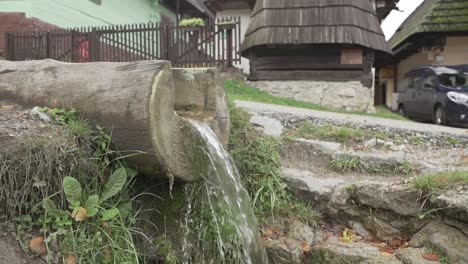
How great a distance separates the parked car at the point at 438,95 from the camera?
9.57 meters

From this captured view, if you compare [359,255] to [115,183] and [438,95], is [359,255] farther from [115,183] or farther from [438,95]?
[438,95]

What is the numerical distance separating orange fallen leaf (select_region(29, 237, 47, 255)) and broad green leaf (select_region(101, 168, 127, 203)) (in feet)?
1.33

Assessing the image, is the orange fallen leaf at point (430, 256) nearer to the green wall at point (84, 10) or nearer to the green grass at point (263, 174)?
the green grass at point (263, 174)

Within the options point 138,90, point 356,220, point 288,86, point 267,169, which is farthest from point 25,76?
point 288,86

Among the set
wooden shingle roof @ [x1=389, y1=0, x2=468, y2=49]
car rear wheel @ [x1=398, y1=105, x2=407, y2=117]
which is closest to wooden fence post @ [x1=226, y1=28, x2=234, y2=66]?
car rear wheel @ [x1=398, y1=105, x2=407, y2=117]

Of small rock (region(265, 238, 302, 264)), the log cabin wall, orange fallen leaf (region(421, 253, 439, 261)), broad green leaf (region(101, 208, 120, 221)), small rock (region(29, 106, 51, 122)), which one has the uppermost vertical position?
the log cabin wall

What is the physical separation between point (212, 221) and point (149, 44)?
31.5 feet

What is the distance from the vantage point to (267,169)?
4230 mm

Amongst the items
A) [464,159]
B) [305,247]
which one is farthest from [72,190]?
[464,159]

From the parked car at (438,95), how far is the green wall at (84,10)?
9.97 meters

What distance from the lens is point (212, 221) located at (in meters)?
3.23

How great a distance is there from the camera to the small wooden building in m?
11.0

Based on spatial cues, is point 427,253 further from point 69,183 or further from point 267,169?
point 69,183

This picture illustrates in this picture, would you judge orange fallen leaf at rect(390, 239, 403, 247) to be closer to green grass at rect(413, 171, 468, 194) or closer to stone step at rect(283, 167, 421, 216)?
stone step at rect(283, 167, 421, 216)
